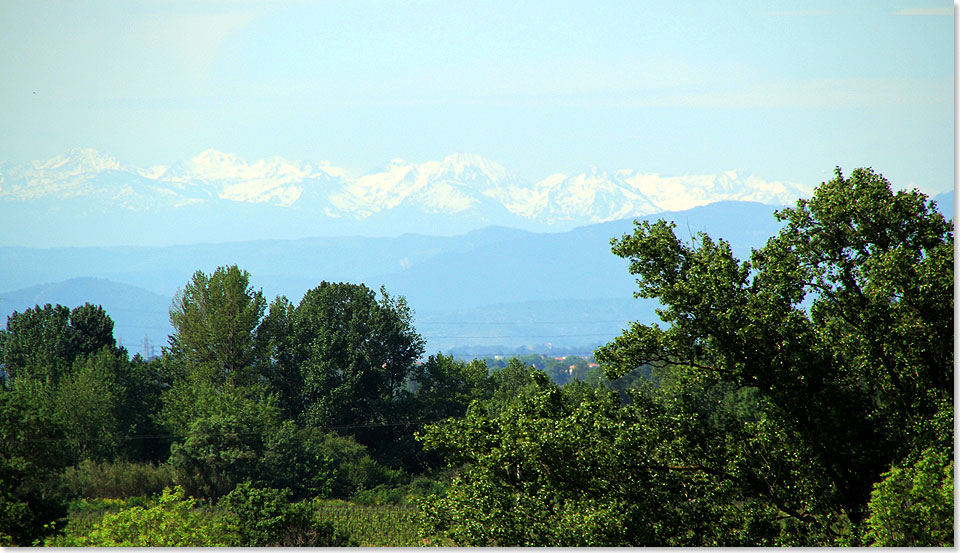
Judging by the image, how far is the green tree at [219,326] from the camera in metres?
35.1

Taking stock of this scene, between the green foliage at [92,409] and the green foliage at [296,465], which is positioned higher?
the green foliage at [92,409]

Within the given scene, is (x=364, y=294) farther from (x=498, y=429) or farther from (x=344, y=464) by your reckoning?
(x=498, y=429)

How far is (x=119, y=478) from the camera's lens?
29.4 meters

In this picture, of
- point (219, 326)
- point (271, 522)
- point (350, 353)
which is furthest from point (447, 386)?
point (271, 522)

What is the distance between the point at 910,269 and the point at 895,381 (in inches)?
62.4

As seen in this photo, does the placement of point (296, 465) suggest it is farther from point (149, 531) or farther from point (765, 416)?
point (765, 416)

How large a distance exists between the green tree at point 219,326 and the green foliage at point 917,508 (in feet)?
94.6

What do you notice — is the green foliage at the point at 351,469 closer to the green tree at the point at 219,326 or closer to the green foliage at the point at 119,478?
the green tree at the point at 219,326

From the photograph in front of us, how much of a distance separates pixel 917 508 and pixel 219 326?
2973 cm

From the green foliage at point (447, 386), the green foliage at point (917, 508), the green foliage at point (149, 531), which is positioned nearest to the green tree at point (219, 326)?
the green foliage at point (447, 386)

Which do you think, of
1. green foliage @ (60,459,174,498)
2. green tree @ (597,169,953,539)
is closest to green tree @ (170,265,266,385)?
green foliage @ (60,459,174,498)

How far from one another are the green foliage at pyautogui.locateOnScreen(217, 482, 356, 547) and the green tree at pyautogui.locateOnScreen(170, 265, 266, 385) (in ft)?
54.7

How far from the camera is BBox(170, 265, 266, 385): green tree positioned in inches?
1383

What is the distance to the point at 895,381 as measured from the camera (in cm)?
1109
